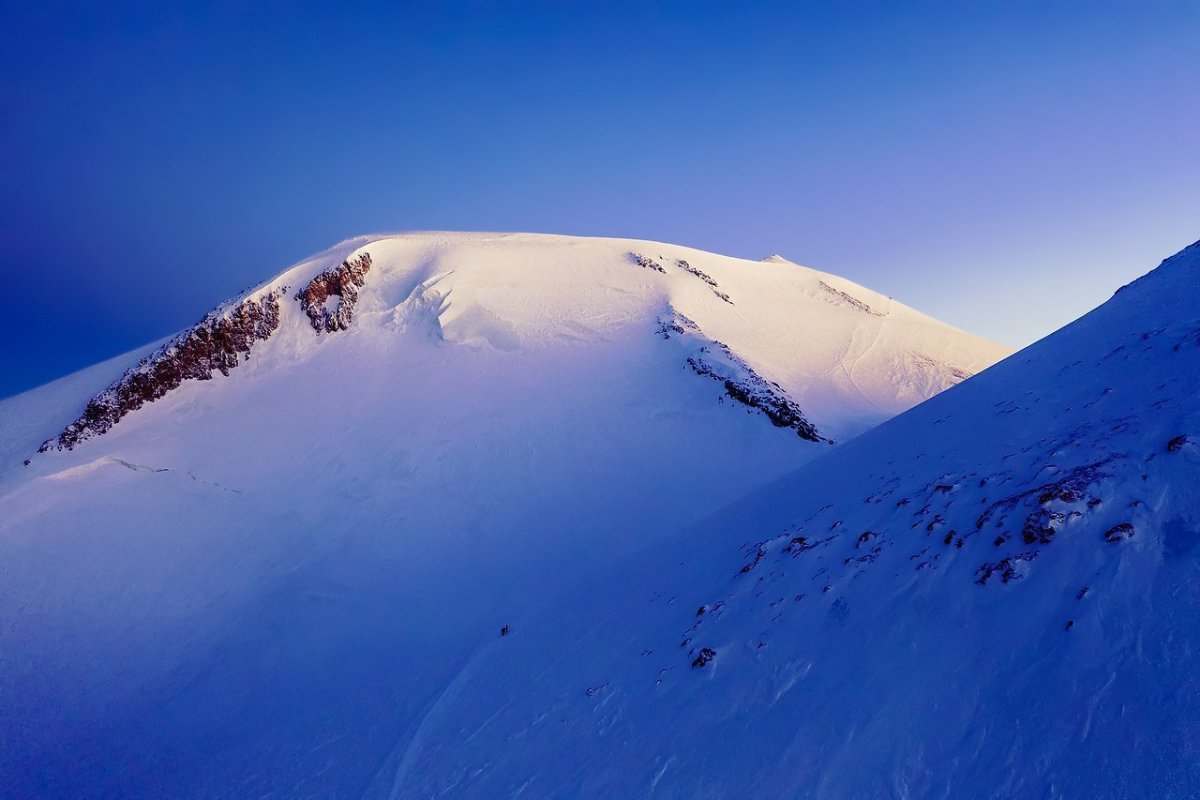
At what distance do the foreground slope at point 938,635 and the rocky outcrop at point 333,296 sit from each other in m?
23.3

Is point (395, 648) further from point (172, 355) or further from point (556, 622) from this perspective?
point (172, 355)

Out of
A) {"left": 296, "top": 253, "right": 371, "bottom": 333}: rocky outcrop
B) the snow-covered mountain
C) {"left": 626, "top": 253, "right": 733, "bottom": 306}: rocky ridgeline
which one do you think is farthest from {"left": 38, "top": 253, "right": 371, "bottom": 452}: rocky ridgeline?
{"left": 626, "top": 253, "right": 733, "bottom": 306}: rocky ridgeline

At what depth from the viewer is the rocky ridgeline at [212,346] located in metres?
26.4

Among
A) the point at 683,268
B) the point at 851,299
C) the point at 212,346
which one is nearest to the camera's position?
the point at 212,346

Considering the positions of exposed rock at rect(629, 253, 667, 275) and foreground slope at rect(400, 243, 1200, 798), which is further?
exposed rock at rect(629, 253, 667, 275)

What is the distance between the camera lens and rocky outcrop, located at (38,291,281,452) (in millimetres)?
26109

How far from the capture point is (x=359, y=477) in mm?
22250

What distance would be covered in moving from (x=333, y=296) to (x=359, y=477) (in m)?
13.5

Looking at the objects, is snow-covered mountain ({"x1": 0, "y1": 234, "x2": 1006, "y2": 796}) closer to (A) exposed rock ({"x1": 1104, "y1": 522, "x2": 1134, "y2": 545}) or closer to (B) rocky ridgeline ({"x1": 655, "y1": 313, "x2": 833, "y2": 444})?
(B) rocky ridgeline ({"x1": 655, "y1": 313, "x2": 833, "y2": 444})

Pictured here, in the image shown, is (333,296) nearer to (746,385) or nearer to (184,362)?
(184,362)

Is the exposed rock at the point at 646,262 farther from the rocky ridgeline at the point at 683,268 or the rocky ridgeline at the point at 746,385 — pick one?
the rocky ridgeline at the point at 746,385

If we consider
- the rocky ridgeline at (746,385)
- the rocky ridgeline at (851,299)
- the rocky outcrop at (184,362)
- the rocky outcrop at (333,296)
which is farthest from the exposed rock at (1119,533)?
the rocky ridgeline at (851,299)

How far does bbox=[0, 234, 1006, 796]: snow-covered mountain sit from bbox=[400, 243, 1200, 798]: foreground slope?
2670 mm

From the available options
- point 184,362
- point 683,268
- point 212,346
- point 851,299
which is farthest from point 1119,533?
point 851,299
